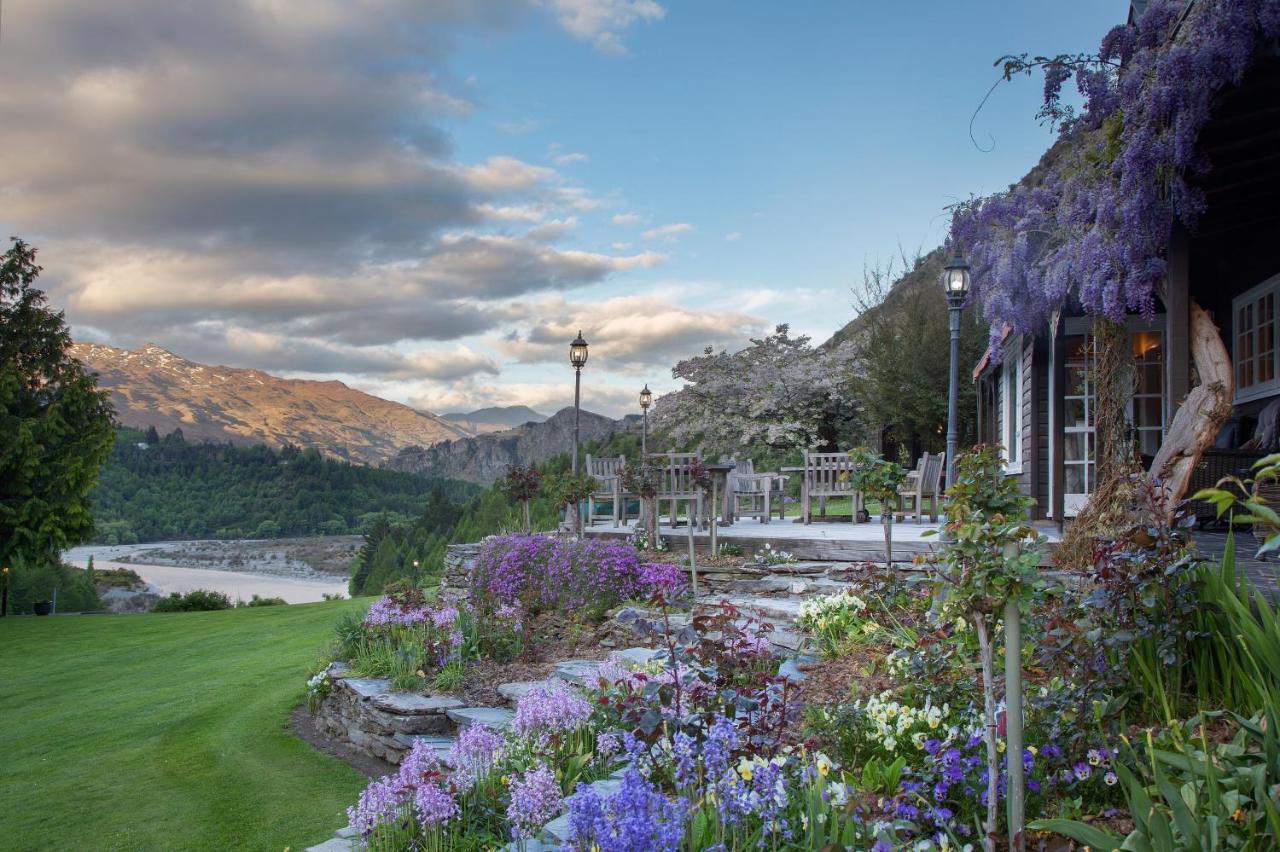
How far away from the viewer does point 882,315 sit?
2370cm

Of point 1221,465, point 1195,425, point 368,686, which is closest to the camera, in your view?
point 1195,425

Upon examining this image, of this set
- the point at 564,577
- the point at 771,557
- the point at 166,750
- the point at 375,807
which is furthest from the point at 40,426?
the point at 375,807

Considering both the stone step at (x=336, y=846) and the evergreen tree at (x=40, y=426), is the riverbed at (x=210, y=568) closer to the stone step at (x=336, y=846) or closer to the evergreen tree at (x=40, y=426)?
the evergreen tree at (x=40, y=426)

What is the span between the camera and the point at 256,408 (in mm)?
71500

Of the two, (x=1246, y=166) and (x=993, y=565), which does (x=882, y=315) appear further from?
(x=993, y=565)

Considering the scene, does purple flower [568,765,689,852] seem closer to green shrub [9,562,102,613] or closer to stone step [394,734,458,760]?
stone step [394,734,458,760]

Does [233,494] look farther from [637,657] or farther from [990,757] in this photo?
[990,757]

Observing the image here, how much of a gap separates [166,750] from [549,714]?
4.03 metres

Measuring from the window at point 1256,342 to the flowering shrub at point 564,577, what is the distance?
18.9 ft

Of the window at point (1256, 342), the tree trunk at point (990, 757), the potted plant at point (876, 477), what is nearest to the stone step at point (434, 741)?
the tree trunk at point (990, 757)

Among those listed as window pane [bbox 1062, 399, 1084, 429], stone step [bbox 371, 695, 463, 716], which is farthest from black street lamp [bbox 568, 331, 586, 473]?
stone step [bbox 371, 695, 463, 716]

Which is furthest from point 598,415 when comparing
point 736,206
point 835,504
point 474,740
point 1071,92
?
point 474,740

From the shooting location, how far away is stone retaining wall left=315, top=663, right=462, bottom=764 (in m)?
4.82

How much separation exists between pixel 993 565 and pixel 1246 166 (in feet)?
18.5
